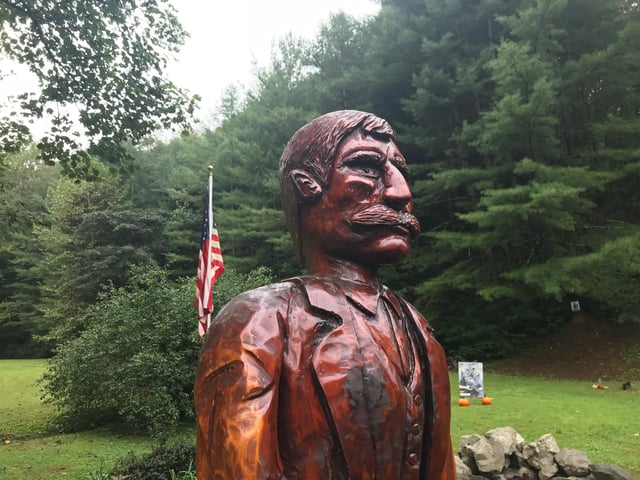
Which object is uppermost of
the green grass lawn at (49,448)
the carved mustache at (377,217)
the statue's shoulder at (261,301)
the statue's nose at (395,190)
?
the statue's nose at (395,190)

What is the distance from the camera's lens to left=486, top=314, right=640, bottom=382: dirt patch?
1280 cm

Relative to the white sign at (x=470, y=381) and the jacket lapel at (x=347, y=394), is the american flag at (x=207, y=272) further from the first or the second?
the jacket lapel at (x=347, y=394)

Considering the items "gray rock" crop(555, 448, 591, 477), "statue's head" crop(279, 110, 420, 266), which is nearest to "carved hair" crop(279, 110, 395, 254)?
"statue's head" crop(279, 110, 420, 266)

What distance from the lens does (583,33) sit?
570 inches

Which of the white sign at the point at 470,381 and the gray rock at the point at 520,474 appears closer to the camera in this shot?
the gray rock at the point at 520,474

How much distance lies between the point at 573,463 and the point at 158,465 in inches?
185

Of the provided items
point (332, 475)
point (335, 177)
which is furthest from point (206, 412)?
point (335, 177)

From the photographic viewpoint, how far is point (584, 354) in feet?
46.0

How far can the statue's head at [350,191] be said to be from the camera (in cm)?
186

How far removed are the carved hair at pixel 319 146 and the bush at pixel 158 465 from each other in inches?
198

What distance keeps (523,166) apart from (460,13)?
292 inches

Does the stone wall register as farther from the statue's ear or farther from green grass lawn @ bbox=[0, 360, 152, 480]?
the statue's ear

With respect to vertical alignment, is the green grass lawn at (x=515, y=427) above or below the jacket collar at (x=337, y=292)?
below

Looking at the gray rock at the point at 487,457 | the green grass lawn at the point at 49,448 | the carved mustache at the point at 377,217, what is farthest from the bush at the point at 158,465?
the carved mustache at the point at 377,217
